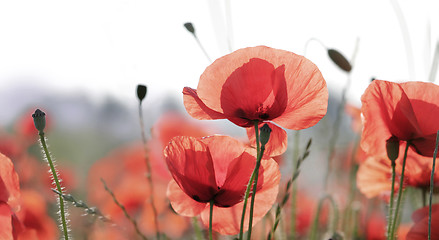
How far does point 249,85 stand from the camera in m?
0.58

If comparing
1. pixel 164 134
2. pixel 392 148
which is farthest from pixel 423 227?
pixel 164 134

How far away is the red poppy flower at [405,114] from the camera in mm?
612

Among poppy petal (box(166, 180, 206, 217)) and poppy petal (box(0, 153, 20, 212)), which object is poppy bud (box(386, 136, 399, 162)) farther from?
poppy petal (box(0, 153, 20, 212))

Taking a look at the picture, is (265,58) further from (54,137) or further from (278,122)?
(54,137)

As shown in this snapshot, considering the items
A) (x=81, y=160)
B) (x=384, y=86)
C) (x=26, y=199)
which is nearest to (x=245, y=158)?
(x=384, y=86)

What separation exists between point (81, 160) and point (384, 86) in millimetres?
4019

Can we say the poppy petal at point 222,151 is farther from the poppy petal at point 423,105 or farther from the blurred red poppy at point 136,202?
the blurred red poppy at point 136,202

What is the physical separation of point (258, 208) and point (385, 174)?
34 centimetres

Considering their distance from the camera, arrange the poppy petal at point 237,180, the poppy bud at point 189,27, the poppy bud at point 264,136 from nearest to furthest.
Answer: the poppy bud at point 264,136 < the poppy petal at point 237,180 < the poppy bud at point 189,27

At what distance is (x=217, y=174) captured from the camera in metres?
0.61

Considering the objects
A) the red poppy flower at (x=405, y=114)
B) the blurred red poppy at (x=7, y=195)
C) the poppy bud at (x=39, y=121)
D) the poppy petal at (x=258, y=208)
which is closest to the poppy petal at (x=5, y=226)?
the blurred red poppy at (x=7, y=195)

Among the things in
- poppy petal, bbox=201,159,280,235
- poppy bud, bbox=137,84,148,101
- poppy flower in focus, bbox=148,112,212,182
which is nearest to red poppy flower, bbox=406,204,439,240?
poppy petal, bbox=201,159,280,235

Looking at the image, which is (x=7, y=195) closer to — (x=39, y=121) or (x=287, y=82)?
(x=39, y=121)

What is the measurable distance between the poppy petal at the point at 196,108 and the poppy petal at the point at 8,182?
0.21 metres
